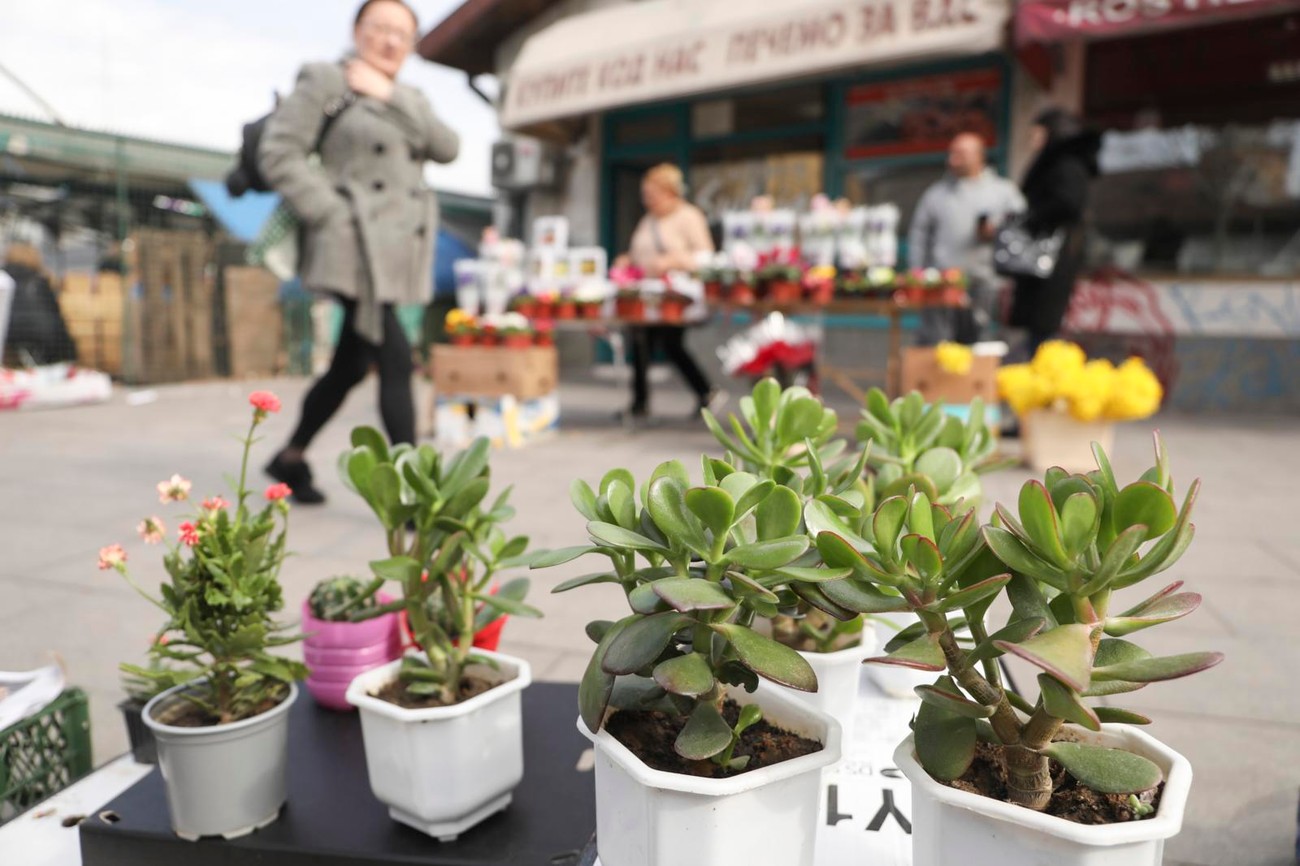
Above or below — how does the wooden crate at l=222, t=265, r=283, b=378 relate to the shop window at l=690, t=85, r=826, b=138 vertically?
below

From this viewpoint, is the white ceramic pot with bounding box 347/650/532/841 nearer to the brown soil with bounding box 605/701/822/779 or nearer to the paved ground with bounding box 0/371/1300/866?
the brown soil with bounding box 605/701/822/779

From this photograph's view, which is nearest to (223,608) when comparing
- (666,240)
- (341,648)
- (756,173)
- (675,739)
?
(341,648)

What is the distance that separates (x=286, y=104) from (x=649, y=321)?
251 centimetres

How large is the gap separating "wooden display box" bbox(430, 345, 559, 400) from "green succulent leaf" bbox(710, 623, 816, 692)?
13.7 feet

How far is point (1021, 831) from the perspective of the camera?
2.21 ft

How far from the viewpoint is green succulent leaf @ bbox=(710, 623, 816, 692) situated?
2.35 ft

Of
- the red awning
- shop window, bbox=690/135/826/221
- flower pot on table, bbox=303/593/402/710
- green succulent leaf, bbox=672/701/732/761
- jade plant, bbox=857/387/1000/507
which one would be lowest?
flower pot on table, bbox=303/593/402/710

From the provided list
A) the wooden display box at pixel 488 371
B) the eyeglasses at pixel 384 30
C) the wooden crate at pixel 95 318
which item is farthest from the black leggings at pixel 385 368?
the wooden crate at pixel 95 318

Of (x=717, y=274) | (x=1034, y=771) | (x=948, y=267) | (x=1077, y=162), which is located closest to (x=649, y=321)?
(x=717, y=274)

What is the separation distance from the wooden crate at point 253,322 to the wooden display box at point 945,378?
676cm

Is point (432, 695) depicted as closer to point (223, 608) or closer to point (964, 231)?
point (223, 608)

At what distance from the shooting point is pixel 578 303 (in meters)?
5.23

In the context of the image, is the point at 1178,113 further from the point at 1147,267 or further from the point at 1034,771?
the point at 1034,771

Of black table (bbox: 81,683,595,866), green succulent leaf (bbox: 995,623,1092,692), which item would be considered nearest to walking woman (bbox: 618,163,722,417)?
black table (bbox: 81,683,595,866)
